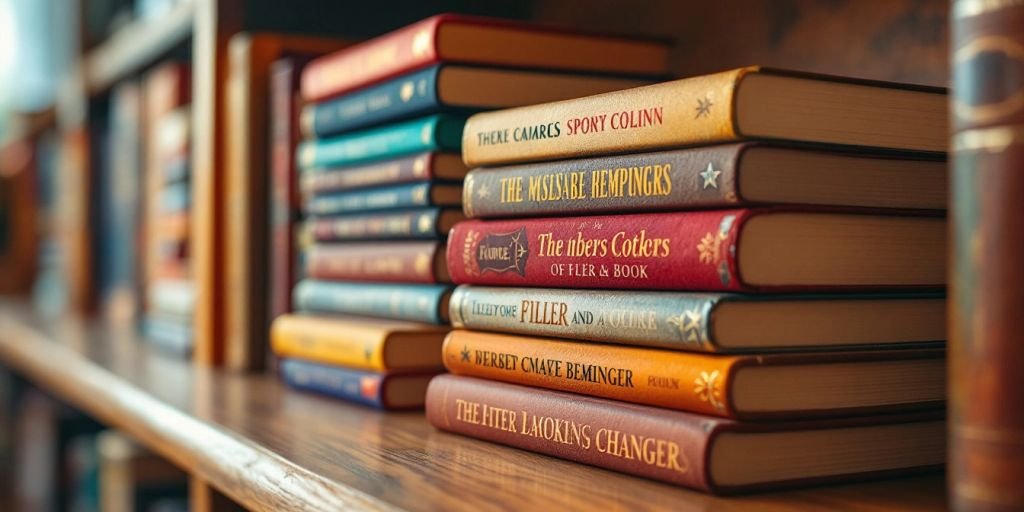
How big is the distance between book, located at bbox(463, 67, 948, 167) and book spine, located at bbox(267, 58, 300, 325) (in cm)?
47

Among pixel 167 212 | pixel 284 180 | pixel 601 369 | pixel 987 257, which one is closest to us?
pixel 987 257

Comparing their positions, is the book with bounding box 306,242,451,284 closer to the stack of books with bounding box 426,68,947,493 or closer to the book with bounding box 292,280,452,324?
the book with bounding box 292,280,452,324

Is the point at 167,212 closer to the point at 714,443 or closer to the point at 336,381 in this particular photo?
the point at 336,381

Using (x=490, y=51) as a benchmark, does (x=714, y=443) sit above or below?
below

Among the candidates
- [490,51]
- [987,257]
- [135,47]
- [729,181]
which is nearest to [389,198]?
[490,51]

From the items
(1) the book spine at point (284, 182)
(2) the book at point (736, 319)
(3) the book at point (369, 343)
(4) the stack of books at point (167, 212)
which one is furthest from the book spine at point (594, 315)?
(4) the stack of books at point (167, 212)

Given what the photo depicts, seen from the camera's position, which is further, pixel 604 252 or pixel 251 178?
pixel 251 178

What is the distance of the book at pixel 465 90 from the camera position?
2.55ft

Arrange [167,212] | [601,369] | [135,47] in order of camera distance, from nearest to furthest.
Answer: [601,369] → [167,212] → [135,47]

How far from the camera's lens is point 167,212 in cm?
147

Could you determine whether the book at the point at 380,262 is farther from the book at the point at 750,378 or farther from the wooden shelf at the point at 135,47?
the wooden shelf at the point at 135,47

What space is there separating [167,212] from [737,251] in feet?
3.66

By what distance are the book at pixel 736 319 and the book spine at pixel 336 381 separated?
0.68 ft

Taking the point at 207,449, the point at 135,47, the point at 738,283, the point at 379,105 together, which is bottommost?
the point at 207,449
